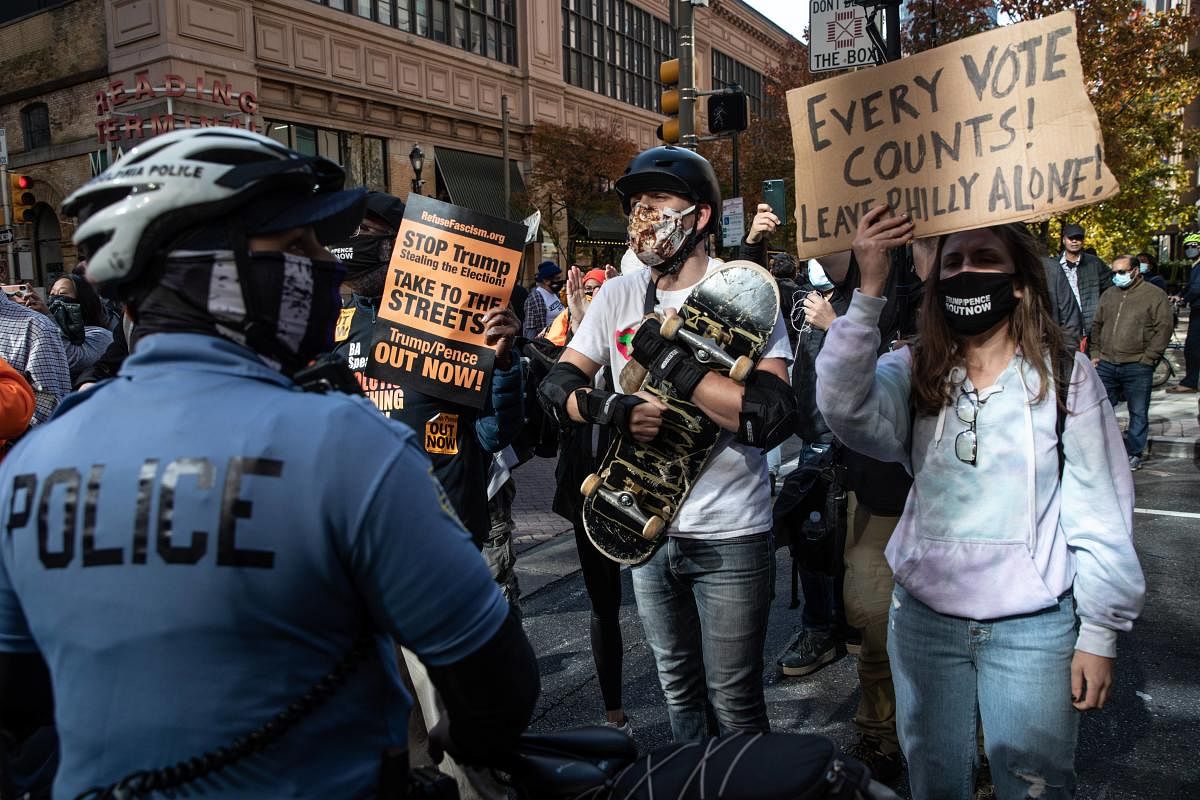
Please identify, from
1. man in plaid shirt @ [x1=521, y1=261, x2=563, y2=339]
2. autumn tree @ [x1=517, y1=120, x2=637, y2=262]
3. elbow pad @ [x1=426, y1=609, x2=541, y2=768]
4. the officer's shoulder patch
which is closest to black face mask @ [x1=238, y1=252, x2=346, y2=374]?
elbow pad @ [x1=426, y1=609, x2=541, y2=768]

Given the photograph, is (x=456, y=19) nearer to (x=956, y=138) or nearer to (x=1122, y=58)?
(x=1122, y=58)

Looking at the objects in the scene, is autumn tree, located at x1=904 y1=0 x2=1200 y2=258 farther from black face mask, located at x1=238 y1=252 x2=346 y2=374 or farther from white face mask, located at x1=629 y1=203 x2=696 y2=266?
black face mask, located at x1=238 y1=252 x2=346 y2=374

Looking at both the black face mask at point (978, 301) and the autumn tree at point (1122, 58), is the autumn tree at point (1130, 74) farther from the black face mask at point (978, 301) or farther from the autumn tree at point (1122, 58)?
the black face mask at point (978, 301)

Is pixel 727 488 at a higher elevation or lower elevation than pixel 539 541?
higher

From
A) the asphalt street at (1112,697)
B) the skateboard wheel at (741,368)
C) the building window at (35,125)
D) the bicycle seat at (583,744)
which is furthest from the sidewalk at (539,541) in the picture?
the building window at (35,125)

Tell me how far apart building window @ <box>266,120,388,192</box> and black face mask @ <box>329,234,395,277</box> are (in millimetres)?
19371

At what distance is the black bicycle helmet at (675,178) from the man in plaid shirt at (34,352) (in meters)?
3.52

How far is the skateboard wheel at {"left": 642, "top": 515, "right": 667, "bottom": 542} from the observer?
8.87ft

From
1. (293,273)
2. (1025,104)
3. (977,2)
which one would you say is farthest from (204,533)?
(977,2)

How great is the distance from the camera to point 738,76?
44.7 meters

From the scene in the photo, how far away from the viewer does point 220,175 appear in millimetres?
1241

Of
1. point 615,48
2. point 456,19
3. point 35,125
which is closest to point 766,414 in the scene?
point 35,125

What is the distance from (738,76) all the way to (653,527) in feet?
150

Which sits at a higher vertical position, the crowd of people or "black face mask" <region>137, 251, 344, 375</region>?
"black face mask" <region>137, 251, 344, 375</region>
